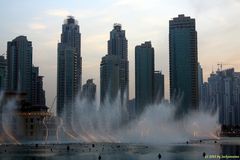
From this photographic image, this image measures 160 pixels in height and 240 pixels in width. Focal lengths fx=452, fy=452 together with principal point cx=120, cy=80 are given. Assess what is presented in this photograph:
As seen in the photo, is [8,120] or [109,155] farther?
[8,120]

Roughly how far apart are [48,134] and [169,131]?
166 feet

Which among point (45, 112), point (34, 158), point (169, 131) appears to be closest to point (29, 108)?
point (45, 112)

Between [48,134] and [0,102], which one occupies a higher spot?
[0,102]

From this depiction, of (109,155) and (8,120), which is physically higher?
(8,120)

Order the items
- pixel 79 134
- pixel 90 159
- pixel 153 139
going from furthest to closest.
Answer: pixel 79 134 → pixel 153 139 → pixel 90 159

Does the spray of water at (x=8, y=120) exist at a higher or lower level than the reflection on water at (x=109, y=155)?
higher

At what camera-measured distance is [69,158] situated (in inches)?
3492

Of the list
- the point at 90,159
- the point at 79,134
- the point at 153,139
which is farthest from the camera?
the point at 79,134

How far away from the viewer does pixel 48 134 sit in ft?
618

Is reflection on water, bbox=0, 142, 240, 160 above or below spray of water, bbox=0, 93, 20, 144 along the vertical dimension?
below

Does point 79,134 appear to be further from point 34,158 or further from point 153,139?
point 34,158

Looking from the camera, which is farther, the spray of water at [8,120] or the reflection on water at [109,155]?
the spray of water at [8,120]

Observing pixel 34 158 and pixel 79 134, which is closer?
pixel 34 158

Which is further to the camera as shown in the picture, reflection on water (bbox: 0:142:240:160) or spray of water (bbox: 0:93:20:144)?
spray of water (bbox: 0:93:20:144)
